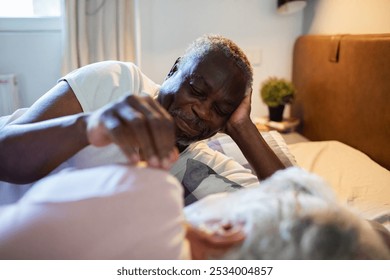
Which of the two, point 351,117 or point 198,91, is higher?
point 198,91

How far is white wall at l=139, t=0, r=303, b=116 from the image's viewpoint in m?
1.94

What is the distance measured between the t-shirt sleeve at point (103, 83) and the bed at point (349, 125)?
0.50 m

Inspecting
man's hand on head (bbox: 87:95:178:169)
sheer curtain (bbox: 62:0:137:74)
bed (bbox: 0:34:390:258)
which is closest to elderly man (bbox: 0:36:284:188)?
man's hand on head (bbox: 87:95:178:169)

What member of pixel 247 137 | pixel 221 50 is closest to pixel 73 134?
pixel 221 50

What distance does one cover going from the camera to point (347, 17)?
5.45ft

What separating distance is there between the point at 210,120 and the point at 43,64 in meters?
1.24

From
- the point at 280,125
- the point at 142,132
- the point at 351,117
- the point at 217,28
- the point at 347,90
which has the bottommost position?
the point at 280,125

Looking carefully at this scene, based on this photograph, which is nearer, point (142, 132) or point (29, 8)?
point (142, 132)

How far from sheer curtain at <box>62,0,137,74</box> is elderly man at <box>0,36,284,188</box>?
0.88m

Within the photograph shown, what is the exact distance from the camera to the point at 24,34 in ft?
5.93

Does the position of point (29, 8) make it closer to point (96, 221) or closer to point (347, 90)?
point (347, 90)

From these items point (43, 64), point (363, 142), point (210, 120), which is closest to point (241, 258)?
point (210, 120)

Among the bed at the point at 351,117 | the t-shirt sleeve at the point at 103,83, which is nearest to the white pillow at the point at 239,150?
the bed at the point at 351,117

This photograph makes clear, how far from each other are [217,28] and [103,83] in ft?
3.95
